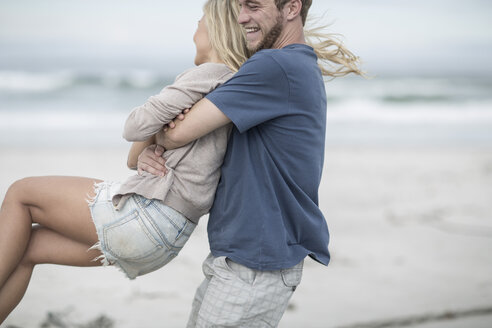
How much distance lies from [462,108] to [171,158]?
57.9ft

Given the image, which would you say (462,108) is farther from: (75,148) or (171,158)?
(171,158)

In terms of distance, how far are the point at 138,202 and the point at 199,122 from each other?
16.5 inches

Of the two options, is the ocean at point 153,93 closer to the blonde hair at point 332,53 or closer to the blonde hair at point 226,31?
the blonde hair at point 332,53

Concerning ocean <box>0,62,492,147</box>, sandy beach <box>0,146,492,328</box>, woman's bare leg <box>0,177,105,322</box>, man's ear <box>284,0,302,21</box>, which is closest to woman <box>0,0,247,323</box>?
woman's bare leg <box>0,177,105,322</box>

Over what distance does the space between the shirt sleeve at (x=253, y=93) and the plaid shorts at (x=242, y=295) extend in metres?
0.58

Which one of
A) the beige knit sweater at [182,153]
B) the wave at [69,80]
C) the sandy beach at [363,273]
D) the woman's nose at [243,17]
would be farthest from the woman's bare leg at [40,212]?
the wave at [69,80]

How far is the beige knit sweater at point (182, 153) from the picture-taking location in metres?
2.38

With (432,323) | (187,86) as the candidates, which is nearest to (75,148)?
(432,323)

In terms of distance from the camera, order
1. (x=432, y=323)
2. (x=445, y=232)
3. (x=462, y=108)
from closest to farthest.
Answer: (x=432, y=323)
(x=445, y=232)
(x=462, y=108)

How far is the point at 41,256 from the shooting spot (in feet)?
8.73

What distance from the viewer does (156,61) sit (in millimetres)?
25844

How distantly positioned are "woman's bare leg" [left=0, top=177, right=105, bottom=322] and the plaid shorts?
0.54 m

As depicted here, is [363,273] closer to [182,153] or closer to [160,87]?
[182,153]

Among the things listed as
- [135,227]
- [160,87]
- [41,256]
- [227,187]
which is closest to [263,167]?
[227,187]
